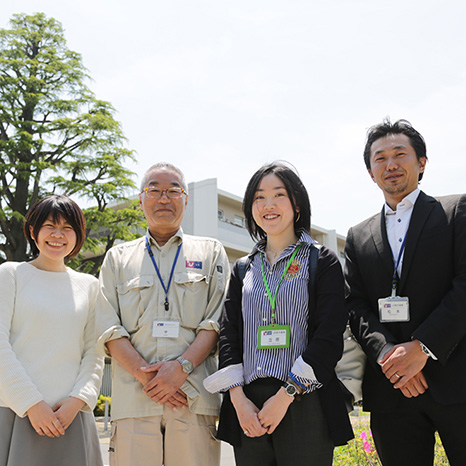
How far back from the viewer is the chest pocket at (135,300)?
9.73 ft

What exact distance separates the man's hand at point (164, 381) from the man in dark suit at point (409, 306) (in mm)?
1015

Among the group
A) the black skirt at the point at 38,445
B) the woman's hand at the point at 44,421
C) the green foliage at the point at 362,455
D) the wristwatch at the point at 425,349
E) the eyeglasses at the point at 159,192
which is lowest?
the green foliage at the point at 362,455

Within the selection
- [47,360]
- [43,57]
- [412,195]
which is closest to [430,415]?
[412,195]

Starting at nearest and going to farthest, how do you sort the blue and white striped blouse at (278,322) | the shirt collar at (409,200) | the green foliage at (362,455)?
the blue and white striped blouse at (278,322), the shirt collar at (409,200), the green foliage at (362,455)

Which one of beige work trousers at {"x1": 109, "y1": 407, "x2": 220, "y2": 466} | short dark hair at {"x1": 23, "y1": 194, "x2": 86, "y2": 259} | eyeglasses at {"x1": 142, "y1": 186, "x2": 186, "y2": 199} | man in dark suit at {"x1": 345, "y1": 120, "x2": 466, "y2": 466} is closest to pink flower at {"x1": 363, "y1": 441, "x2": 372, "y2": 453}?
man in dark suit at {"x1": 345, "y1": 120, "x2": 466, "y2": 466}

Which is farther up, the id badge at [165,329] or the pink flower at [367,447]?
the id badge at [165,329]

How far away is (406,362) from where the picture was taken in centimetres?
243

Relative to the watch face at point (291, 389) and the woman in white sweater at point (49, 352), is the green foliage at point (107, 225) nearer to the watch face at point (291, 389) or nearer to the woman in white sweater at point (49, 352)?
the woman in white sweater at point (49, 352)

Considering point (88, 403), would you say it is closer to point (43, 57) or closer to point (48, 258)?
point (48, 258)

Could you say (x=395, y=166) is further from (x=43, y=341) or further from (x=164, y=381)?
(x=43, y=341)

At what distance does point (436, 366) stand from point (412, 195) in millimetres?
950

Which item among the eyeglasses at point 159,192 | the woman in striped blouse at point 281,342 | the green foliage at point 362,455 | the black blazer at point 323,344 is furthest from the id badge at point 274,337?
the green foliage at point 362,455

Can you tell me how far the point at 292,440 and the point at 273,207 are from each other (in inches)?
45.3

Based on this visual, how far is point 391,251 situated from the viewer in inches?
109
